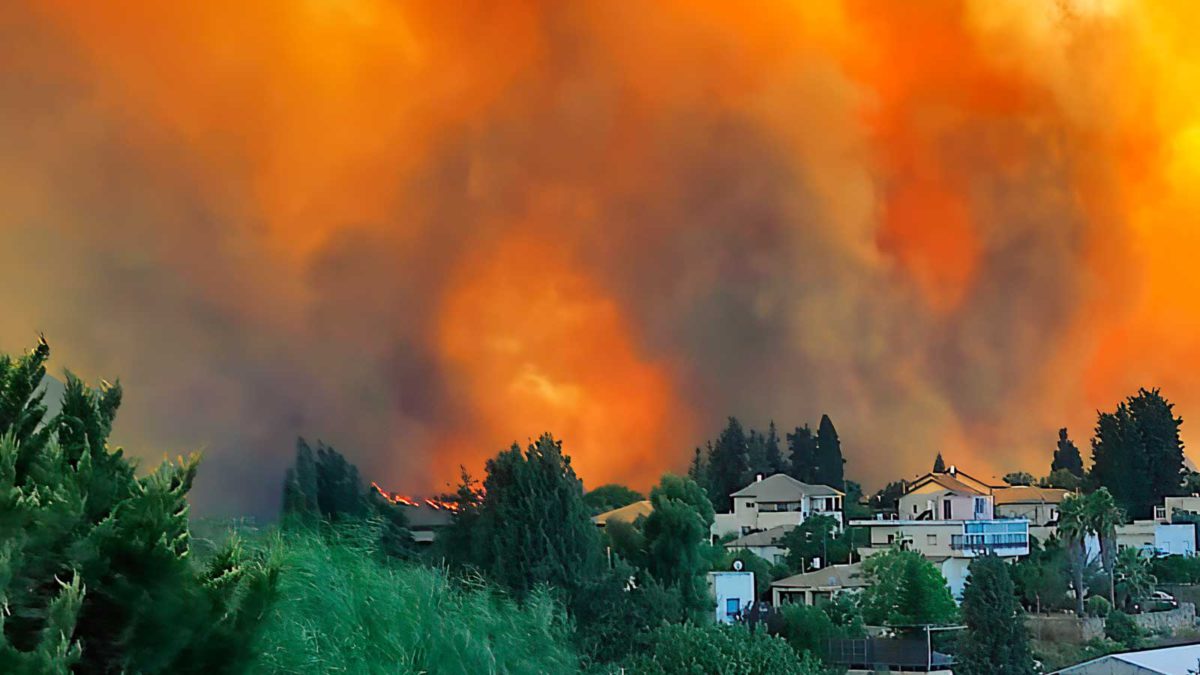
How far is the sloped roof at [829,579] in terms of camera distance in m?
34.2

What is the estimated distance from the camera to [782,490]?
47.9 m

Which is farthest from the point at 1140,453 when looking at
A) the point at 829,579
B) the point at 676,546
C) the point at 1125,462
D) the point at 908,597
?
the point at 676,546

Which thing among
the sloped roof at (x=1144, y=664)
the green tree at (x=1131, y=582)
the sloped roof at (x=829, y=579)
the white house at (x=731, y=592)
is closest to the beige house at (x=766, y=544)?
the sloped roof at (x=829, y=579)

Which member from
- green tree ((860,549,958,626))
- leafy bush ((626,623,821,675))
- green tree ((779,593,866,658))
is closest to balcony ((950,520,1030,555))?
green tree ((860,549,958,626))

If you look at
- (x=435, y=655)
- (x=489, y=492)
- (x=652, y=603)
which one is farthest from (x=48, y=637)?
(x=489, y=492)

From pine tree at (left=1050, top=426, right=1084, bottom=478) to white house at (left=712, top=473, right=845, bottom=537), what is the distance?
769 inches

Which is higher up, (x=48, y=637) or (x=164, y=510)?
(x=164, y=510)

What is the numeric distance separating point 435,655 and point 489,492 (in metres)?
11.6

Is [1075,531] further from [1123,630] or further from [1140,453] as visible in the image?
[1140,453]

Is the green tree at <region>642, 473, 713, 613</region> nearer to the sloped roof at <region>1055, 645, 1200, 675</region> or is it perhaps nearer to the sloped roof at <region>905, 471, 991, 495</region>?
the sloped roof at <region>1055, 645, 1200, 675</region>

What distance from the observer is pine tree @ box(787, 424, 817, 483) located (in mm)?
53500

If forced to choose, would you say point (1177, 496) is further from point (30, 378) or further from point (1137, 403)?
point (30, 378)

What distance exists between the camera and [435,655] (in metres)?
10.7

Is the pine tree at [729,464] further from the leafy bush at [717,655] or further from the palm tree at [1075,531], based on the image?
the leafy bush at [717,655]
